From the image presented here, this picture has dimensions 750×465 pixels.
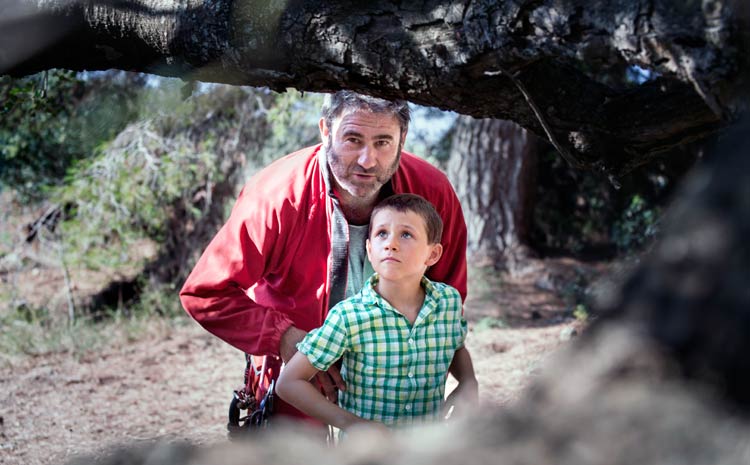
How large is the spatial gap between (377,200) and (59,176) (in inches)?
312

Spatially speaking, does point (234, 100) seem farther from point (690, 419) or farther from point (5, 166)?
point (690, 419)

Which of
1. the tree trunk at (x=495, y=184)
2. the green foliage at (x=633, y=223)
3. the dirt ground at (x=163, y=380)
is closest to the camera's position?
the dirt ground at (x=163, y=380)

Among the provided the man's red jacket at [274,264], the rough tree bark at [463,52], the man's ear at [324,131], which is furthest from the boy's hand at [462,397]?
the man's ear at [324,131]

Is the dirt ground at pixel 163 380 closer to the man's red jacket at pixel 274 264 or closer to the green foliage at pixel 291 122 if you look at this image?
the man's red jacket at pixel 274 264

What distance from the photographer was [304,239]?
356 centimetres

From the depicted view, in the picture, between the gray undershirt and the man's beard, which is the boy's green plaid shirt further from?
the man's beard

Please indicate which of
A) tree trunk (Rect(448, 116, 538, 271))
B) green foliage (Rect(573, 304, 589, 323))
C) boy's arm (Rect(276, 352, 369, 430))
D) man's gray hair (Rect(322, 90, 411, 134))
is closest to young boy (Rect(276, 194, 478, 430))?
boy's arm (Rect(276, 352, 369, 430))

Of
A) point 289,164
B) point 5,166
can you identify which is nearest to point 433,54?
point 289,164

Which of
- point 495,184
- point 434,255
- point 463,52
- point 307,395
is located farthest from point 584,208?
point 463,52

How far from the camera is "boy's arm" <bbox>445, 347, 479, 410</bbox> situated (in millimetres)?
3088

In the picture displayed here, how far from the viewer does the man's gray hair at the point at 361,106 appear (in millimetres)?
3604

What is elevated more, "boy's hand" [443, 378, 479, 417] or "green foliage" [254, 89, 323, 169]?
"green foliage" [254, 89, 323, 169]

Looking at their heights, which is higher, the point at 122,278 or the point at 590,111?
the point at 590,111

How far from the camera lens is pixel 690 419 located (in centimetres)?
94
